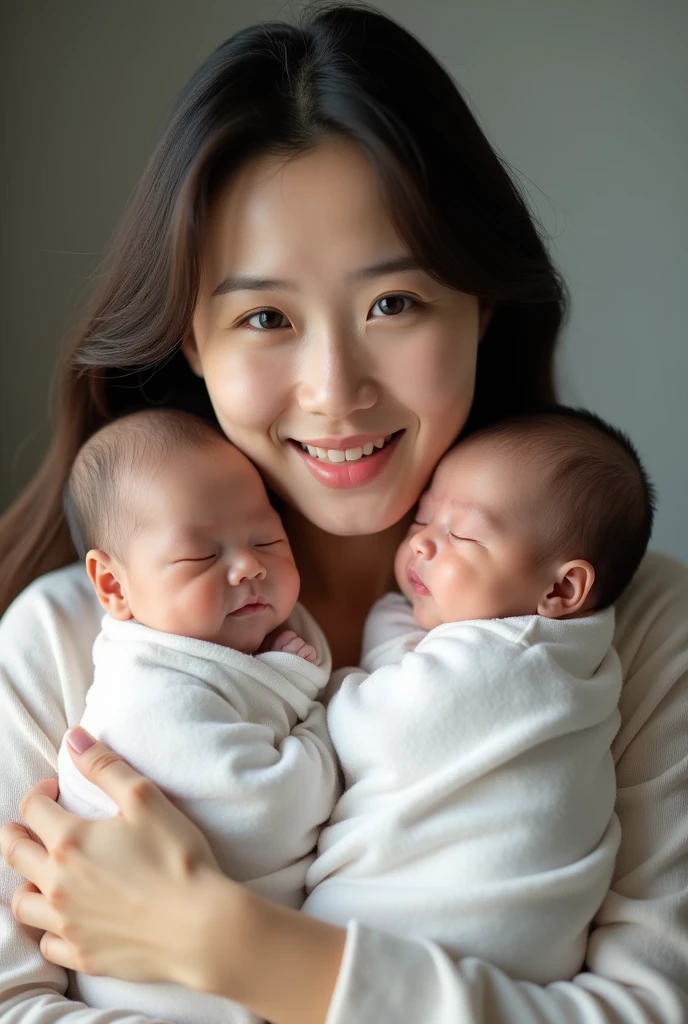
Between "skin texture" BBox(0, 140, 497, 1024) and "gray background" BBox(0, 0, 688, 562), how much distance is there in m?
Answer: 0.68

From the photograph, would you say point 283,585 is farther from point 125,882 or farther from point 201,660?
point 125,882

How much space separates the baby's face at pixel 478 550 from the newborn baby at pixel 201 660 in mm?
185

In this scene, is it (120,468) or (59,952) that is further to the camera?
(120,468)

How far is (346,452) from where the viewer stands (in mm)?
1430

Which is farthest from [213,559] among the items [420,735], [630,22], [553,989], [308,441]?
[630,22]

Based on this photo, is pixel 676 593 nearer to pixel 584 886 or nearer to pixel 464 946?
pixel 584 886

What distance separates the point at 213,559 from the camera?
1.30m

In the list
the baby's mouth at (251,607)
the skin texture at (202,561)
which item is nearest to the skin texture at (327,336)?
the skin texture at (202,561)

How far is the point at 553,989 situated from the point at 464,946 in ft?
0.38

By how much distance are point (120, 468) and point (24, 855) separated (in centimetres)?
50

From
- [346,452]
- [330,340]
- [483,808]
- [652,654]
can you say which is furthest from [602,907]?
[330,340]

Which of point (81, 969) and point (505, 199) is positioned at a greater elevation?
point (505, 199)

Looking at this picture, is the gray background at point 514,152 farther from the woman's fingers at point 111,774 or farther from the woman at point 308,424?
the woman's fingers at point 111,774

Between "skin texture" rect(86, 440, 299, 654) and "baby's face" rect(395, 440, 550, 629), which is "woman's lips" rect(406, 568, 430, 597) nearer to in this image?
"baby's face" rect(395, 440, 550, 629)
